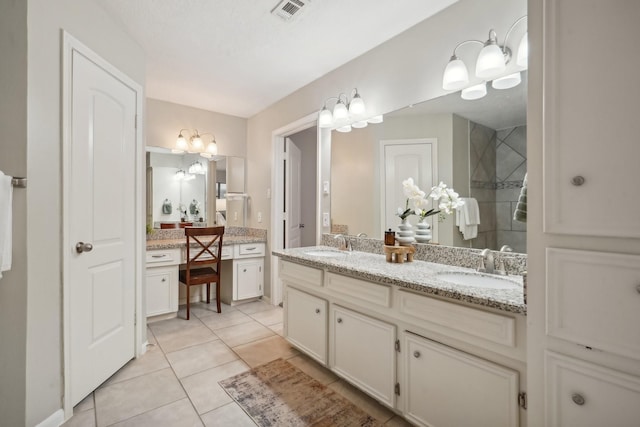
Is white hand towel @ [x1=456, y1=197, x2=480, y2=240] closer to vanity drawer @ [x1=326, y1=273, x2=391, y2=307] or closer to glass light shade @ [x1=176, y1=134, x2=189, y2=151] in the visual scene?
vanity drawer @ [x1=326, y1=273, x2=391, y2=307]

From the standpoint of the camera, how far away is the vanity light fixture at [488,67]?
155cm

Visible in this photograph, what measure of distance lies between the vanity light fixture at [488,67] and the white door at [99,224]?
86.1 inches

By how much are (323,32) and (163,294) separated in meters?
2.91

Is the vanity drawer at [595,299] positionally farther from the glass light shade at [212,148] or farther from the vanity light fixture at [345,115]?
the glass light shade at [212,148]

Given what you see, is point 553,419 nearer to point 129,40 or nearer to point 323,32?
point 323,32

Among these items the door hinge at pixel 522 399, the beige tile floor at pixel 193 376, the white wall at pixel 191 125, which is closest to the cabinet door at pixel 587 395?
the door hinge at pixel 522 399

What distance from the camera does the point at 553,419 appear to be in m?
1.00

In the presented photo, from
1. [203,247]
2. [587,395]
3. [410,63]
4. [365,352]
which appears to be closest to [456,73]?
[410,63]

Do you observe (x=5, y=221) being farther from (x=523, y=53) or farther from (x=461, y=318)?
(x=523, y=53)

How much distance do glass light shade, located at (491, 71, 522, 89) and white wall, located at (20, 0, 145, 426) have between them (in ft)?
7.95

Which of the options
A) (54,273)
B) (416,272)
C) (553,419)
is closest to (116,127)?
(54,273)

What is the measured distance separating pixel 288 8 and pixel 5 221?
191 centimetres

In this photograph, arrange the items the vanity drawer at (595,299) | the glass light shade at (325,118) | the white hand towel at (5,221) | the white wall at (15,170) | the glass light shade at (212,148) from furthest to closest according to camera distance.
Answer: the glass light shade at (212,148) < the glass light shade at (325,118) < the white wall at (15,170) < the white hand towel at (5,221) < the vanity drawer at (595,299)

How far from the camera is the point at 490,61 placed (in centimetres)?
157
